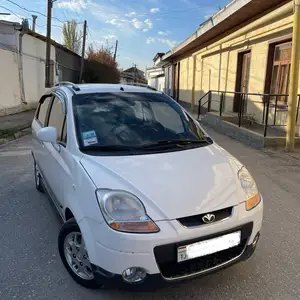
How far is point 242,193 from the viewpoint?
229cm

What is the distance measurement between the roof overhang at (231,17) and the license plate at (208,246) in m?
7.86

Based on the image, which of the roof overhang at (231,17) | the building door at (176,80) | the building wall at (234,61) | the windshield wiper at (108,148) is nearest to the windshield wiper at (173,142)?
the windshield wiper at (108,148)

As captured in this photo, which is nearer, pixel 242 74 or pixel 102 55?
pixel 242 74

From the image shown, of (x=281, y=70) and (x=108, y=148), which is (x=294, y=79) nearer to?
(x=281, y=70)

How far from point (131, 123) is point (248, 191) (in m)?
1.29

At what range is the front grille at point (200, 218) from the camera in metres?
1.98

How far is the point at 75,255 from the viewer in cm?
242

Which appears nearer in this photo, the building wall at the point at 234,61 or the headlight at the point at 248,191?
the headlight at the point at 248,191

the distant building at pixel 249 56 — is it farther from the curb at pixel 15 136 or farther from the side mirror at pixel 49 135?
the curb at pixel 15 136

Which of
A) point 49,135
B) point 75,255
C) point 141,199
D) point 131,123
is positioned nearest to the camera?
point 141,199

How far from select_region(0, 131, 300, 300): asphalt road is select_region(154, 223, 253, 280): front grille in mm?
337

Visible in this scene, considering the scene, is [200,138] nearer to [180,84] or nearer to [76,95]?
[76,95]

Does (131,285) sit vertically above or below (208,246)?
below

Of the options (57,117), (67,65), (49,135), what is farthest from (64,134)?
(67,65)
